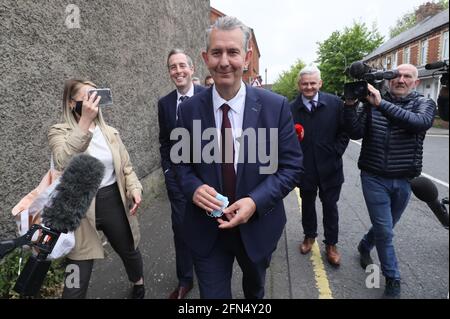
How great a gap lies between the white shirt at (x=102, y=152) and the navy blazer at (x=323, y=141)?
202 cm

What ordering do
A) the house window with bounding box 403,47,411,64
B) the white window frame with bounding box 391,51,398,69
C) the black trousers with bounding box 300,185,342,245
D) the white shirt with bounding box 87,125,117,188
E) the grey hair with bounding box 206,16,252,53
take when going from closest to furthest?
the grey hair with bounding box 206,16,252,53, the white shirt with bounding box 87,125,117,188, the black trousers with bounding box 300,185,342,245, the house window with bounding box 403,47,411,64, the white window frame with bounding box 391,51,398,69

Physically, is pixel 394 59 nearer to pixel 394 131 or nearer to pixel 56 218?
pixel 394 131

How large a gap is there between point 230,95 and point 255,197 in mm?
631

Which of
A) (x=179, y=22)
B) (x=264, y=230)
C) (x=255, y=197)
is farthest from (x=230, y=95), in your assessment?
(x=179, y=22)

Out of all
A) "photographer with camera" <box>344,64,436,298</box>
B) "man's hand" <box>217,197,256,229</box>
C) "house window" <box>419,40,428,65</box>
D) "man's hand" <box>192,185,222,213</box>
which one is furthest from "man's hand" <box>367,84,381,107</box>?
"house window" <box>419,40,428,65</box>

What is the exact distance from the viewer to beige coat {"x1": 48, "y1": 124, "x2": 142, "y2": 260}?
1.87m

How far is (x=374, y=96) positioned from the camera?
8.05ft

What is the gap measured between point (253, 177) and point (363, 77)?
1.49 m

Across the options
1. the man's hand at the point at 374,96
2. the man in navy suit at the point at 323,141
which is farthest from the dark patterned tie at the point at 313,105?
the man's hand at the point at 374,96

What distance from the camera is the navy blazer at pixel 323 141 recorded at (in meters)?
3.17

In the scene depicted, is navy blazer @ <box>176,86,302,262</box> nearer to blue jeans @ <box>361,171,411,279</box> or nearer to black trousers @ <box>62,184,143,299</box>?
black trousers @ <box>62,184,143,299</box>

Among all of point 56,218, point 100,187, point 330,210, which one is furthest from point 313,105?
point 56,218

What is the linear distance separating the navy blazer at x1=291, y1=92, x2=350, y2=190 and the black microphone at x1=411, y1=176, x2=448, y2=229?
1347mm

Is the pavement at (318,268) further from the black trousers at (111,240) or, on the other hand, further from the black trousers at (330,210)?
the black trousers at (111,240)
